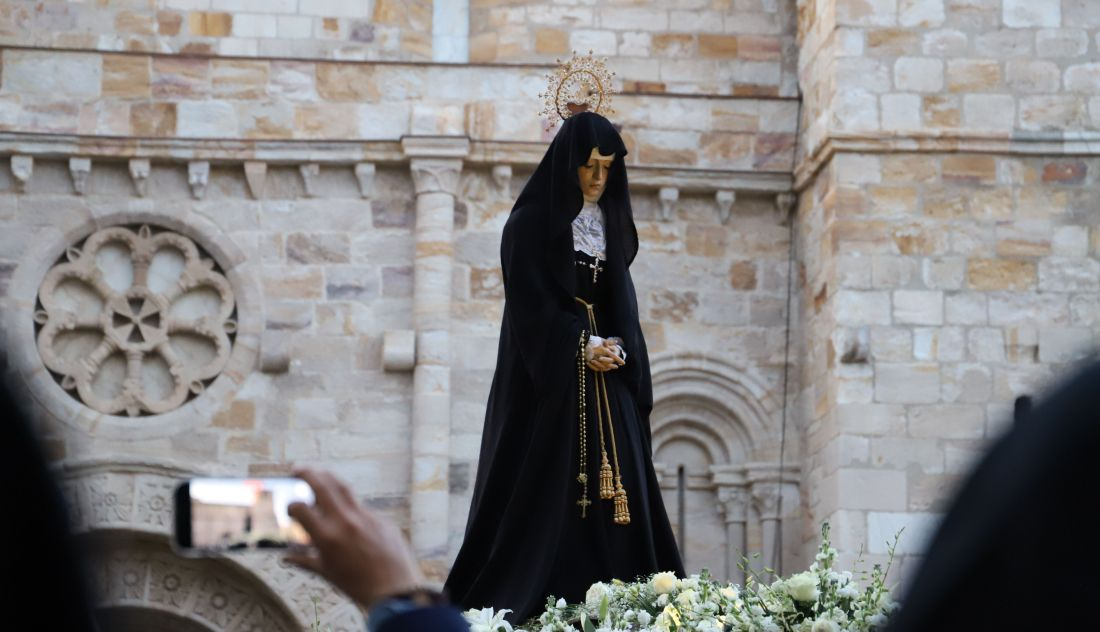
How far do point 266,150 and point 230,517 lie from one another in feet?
35.0

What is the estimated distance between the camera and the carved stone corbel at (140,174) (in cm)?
1238

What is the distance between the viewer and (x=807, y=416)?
12414mm

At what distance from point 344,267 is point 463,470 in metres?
1.42

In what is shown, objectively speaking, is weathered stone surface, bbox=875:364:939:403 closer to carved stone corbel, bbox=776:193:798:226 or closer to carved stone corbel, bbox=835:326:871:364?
carved stone corbel, bbox=835:326:871:364

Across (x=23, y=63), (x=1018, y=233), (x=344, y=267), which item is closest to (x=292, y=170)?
(x=344, y=267)

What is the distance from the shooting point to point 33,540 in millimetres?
1481

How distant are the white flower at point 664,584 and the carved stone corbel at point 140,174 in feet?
24.9

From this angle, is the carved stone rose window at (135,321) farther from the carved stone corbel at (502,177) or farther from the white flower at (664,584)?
the white flower at (664,584)

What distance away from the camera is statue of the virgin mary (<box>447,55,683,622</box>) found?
620 centimetres

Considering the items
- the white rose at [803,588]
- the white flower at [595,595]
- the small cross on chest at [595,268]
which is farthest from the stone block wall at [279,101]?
the white rose at [803,588]

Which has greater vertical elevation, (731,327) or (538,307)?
(731,327)

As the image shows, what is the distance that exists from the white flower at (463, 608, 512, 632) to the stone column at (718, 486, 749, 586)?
282 inches

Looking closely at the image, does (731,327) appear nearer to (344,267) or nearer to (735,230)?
(735,230)

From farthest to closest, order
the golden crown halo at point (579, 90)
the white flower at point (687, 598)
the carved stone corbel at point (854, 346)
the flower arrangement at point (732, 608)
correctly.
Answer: the carved stone corbel at point (854, 346)
the golden crown halo at point (579, 90)
the white flower at point (687, 598)
the flower arrangement at point (732, 608)
